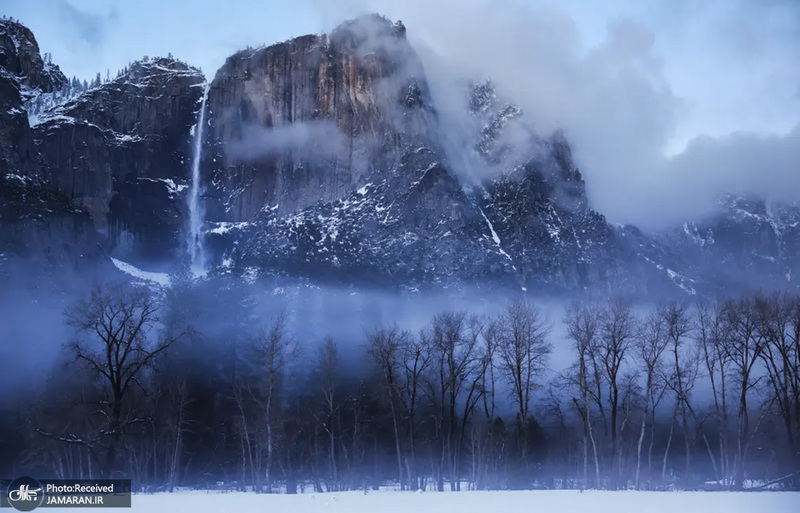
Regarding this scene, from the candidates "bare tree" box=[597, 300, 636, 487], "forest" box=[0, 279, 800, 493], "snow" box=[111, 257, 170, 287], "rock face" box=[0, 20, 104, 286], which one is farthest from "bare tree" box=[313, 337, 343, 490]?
"snow" box=[111, 257, 170, 287]

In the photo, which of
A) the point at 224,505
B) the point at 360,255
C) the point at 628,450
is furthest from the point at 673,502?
the point at 360,255

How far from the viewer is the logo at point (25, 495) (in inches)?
893

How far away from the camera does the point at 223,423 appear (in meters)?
68.7

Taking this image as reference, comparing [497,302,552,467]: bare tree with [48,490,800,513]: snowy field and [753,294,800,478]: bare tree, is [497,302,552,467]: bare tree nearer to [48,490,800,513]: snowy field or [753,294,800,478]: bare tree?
[753,294,800,478]: bare tree

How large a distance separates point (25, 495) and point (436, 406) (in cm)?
2863

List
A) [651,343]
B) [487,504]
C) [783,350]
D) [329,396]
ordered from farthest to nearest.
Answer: [329,396] < [651,343] < [783,350] < [487,504]

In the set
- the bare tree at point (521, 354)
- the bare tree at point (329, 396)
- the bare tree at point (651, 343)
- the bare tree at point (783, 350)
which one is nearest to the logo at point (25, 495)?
the bare tree at point (521, 354)

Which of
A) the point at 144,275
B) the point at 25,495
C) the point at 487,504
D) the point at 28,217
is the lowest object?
the point at 487,504

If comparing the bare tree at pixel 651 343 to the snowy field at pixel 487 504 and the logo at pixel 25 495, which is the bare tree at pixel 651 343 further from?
the logo at pixel 25 495

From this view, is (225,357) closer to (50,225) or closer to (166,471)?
(166,471)

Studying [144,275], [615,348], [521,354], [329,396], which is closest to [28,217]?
[144,275]

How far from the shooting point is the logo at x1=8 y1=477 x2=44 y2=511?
22.7 metres

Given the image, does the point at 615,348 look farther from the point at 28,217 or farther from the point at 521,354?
the point at 28,217

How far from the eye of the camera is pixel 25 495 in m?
23.7
